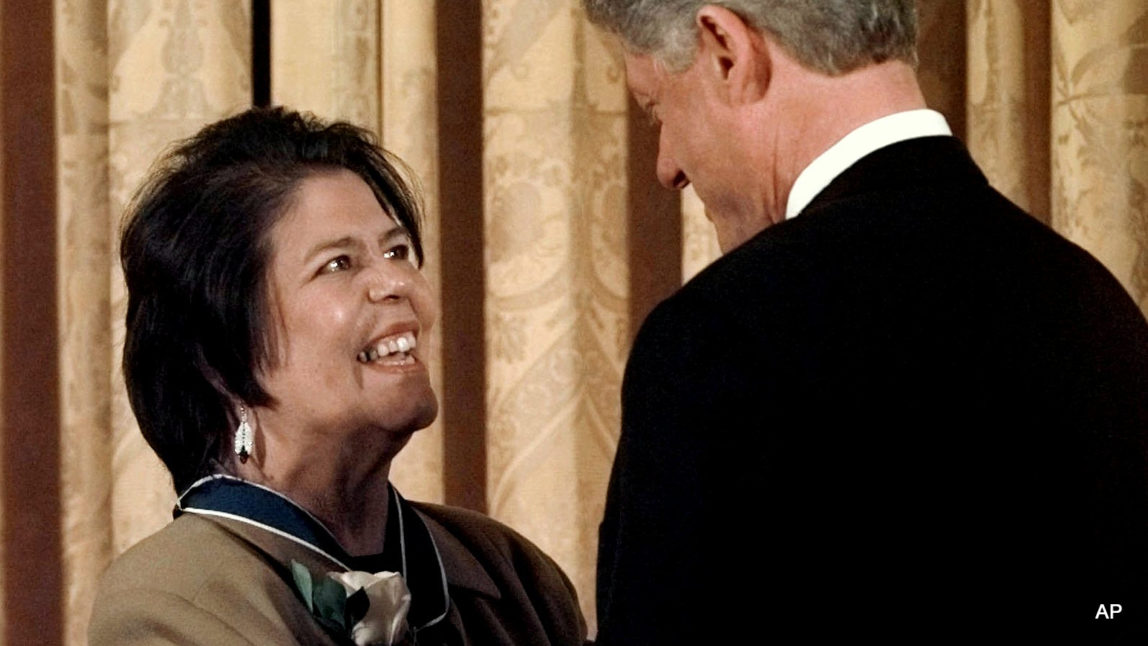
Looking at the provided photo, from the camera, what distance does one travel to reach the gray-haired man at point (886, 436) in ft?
3.63

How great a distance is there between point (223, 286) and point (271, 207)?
4.3 inches

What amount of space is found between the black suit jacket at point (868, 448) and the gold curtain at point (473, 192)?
130 centimetres

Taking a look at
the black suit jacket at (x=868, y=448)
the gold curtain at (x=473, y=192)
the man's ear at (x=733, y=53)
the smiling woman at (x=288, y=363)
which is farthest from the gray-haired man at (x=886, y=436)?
the gold curtain at (x=473, y=192)

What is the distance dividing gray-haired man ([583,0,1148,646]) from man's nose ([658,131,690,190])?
0.19m

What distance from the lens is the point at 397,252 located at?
1.93m

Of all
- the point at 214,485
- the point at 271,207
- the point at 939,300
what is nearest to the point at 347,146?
the point at 271,207

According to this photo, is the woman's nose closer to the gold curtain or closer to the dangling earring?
the dangling earring

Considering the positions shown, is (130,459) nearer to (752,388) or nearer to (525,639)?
(525,639)

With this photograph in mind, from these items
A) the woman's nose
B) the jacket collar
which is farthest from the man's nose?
the jacket collar

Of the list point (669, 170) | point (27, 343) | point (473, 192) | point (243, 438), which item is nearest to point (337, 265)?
point (243, 438)

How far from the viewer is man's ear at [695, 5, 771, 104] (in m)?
1.28

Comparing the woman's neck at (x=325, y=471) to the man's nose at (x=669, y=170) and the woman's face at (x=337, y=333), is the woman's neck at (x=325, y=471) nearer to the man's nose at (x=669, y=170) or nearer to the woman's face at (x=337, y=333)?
the woman's face at (x=337, y=333)

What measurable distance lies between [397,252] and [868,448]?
0.94 m

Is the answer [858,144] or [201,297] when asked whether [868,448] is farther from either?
[201,297]
